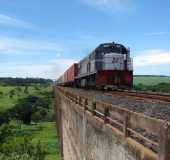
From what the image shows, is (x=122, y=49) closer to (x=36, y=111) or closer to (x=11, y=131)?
(x=11, y=131)

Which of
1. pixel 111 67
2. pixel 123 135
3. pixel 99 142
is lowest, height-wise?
pixel 99 142

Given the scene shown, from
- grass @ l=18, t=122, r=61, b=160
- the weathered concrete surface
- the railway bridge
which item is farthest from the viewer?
grass @ l=18, t=122, r=61, b=160

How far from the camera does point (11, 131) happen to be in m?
107

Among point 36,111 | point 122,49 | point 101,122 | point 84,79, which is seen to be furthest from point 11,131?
point 101,122

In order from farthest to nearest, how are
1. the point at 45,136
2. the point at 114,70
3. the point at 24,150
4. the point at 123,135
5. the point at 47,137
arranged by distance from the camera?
the point at 45,136, the point at 47,137, the point at 24,150, the point at 114,70, the point at 123,135

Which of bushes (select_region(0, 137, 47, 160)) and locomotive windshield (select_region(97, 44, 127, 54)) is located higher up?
locomotive windshield (select_region(97, 44, 127, 54))

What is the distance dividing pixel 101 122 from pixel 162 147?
559 centimetres

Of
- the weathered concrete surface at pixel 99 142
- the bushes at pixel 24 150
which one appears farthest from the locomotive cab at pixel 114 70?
the bushes at pixel 24 150

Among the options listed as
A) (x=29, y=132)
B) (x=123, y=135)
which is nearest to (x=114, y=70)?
(x=123, y=135)

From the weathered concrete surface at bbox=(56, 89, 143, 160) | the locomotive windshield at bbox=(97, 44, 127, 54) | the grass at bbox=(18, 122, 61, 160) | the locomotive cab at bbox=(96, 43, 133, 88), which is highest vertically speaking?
→ the locomotive windshield at bbox=(97, 44, 127, 54)

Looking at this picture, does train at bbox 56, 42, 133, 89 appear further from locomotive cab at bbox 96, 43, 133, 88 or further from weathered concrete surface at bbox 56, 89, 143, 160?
weathered concrete surface at bbox 56, 89, 143, 160

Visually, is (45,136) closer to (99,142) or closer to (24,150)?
(24,150)

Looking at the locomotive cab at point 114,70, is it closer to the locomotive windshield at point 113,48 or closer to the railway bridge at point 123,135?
the locomotive windshield at point 113,48

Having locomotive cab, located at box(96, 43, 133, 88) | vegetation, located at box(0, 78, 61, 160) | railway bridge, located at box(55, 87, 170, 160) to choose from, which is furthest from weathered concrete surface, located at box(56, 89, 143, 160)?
vegetation, located at box(0, 78, 61, 160)
